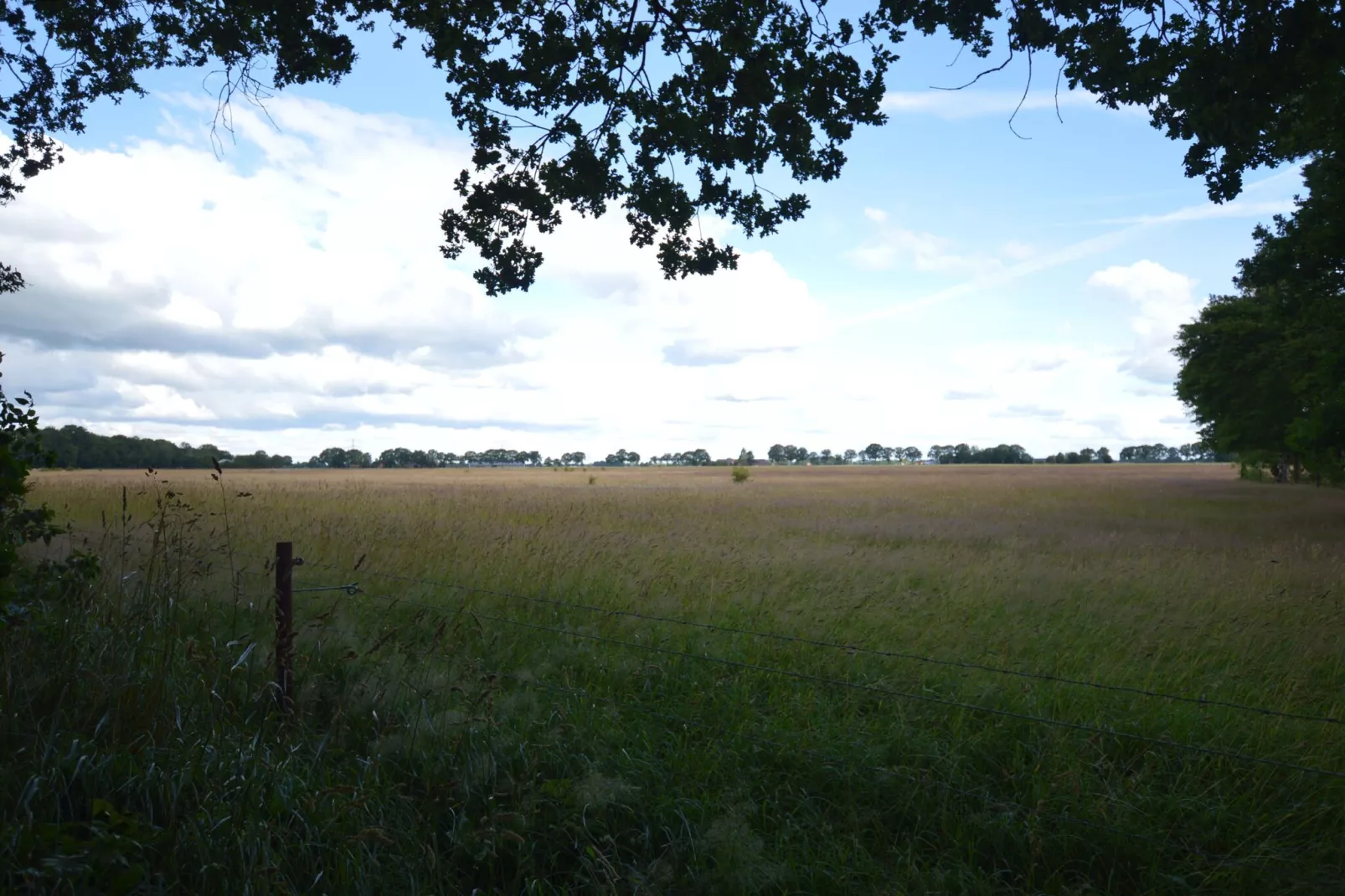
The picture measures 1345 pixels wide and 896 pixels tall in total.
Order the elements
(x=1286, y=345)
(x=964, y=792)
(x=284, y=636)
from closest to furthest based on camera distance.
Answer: (x=964, y=792) → (x=284, y=636) → (x=1286, y=345)

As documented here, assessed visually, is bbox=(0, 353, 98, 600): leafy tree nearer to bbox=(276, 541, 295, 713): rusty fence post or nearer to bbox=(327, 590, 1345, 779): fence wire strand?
bbox=(276, 541, 295, 713): rusty fence post

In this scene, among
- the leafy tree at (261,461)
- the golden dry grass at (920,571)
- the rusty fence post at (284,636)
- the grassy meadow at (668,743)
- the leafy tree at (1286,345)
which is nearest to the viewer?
the grassy meadow at (668,743)

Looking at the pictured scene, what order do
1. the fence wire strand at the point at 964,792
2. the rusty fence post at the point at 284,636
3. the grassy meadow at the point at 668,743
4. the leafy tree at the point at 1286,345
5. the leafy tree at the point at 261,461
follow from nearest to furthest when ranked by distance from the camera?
the grassy meadow at the point at 668,743 < the fence wire strand at the point at 964,792 < the rusty fence post at the point at 284,636 < the leafy tree at the point at 1286,345 < the leafy tree at the point at 261,461

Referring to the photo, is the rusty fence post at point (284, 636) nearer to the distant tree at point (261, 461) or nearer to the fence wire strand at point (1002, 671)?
the fence wire strand at point (1002, 671)

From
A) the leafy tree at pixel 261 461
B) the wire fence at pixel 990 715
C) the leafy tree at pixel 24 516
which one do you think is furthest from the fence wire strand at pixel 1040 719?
the leafy tree at pixel 261 461

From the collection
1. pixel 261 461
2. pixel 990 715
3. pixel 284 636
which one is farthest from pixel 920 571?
pixel 261 461

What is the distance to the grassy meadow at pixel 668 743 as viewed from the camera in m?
3.69

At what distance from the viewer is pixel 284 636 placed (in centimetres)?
500

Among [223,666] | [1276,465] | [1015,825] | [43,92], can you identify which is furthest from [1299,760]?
[1276,465]

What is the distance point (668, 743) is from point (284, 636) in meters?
2.51

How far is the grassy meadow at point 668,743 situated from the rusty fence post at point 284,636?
0.45ft

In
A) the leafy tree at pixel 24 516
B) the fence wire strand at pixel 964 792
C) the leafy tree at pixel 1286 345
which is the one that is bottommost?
the fence wire strand at pixel 964 792

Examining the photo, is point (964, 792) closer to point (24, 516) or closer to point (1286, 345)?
point (24, 516)

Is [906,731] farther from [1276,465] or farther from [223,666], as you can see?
[1276,465]
